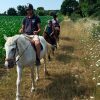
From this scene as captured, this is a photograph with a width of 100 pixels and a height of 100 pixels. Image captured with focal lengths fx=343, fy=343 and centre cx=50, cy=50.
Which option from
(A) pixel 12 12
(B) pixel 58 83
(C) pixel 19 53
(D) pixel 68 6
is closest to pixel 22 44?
(C) pixel 19 53

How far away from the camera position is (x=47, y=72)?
479 inches

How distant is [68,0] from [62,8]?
548 centimetres

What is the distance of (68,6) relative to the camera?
4173 inches

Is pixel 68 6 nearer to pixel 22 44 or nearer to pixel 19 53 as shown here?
pixel 22 44

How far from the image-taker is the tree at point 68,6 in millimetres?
105681

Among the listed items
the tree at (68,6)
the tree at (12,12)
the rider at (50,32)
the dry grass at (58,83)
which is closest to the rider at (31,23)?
the dry grass at (58,83)

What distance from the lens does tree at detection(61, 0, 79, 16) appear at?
105681 millimetres

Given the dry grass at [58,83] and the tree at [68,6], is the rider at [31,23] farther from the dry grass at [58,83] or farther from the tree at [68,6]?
the tree at [68,6]

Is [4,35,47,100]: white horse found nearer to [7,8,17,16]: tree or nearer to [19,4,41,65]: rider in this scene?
[19,4,41,65]: rider

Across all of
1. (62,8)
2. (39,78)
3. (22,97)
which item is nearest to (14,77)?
(39,78)

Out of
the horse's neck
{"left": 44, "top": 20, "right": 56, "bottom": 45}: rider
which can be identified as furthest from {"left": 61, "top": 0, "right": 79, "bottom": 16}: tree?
the horse's neck

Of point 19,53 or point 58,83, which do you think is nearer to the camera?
point 19,53

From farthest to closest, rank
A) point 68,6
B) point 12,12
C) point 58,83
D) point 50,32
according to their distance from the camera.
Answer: point 68,6 < point 12,12 < point 50,32 < point 58,83

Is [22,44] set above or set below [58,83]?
above
